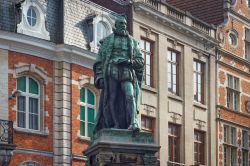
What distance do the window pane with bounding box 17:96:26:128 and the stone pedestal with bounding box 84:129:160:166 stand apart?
45.2 ft

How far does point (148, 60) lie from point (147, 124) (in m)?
2.60

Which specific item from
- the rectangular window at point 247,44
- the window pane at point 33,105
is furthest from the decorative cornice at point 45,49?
the rectangular window at point 247,44

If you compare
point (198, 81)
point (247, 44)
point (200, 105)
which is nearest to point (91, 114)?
point (200, 105)

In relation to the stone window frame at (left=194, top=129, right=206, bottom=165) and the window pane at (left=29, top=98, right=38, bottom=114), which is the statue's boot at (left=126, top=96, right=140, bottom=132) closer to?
the window pane at (left=29, top=98, right=38, bottom=114)

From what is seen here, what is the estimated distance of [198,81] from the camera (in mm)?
39688

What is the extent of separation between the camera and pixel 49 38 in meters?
31.6

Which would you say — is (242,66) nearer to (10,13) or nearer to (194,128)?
(194,128)

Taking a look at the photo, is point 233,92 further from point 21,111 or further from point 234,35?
point 21,111

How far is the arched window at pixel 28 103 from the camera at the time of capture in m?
30.5

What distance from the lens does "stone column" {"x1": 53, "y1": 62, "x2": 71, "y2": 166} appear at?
103 ft

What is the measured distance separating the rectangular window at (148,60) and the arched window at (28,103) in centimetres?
608

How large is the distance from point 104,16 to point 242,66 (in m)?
11.1

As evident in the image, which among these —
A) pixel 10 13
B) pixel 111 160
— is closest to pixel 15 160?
pixel 10 13

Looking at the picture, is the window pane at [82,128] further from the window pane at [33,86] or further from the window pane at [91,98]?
the window pane at [33,86]
